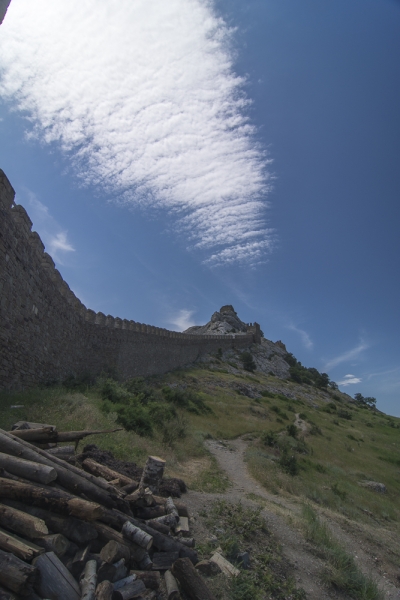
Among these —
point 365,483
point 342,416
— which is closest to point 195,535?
point 365,483

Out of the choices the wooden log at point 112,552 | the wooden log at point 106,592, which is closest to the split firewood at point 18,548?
the wooden log at point 106,592

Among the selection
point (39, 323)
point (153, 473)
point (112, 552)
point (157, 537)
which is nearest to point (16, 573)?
point (112, 552)

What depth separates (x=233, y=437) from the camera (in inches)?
787

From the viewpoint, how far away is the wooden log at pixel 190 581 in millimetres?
4171

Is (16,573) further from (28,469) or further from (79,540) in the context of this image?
(28,469)

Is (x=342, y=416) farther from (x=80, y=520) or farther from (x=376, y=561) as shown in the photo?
(x=80, y=520)

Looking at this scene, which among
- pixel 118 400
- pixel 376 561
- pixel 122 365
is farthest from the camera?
pixel 122 365

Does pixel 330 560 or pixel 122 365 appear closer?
pixel 330 560

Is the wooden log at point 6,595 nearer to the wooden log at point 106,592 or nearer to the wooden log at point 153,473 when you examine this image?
the wooden log at point 106,592

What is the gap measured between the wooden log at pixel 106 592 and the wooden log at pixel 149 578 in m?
0.45

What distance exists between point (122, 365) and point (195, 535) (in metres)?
19.8

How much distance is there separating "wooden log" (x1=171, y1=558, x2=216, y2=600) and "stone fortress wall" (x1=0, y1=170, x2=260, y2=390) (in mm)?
7969

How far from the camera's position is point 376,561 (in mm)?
8289

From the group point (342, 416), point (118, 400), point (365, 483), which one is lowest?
point (118, 400)
